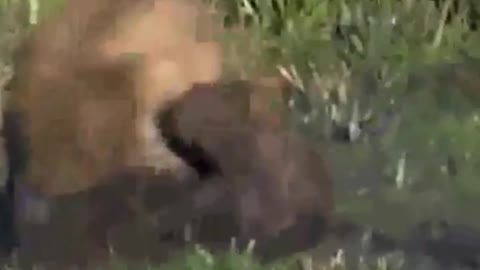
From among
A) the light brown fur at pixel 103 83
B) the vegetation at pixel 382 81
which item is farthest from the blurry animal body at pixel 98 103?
the vegetation at pixel 382 81

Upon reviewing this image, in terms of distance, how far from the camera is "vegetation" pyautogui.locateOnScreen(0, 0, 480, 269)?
5.40ft

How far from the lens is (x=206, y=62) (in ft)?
5.36

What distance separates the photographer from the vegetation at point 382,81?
5.40ft

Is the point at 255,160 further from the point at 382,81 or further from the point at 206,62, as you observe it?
the point at 382,81

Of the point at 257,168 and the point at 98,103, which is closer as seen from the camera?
the point at 257,168

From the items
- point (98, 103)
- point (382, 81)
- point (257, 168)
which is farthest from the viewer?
point (382, 81)

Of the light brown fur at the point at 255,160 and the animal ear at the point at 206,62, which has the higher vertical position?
the animal ear at the point at 206,62

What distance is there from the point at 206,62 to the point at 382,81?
56cm

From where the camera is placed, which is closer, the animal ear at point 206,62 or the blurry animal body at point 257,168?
the blurry animal body at point 257,168

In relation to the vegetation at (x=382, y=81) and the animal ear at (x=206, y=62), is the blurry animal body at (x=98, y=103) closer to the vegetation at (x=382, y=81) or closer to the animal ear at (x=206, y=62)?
the animal ear at (x=206, y=62)

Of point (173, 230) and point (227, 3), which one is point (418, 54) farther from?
point (173, 230)

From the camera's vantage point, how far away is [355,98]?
205cm

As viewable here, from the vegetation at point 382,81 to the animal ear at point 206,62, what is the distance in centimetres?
7

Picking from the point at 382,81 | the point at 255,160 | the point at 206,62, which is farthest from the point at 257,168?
the point at 382,81
